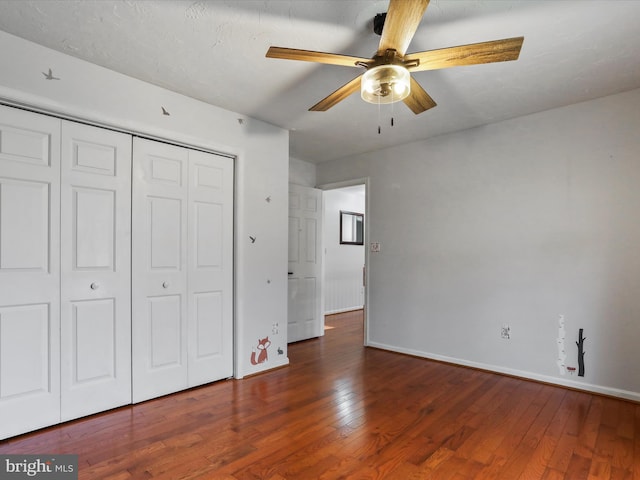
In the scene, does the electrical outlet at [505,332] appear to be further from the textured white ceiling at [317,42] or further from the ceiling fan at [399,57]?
the ceiling fan at [399,57]

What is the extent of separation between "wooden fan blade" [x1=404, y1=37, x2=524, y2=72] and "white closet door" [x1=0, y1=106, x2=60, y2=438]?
231cm

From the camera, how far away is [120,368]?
8.29ft

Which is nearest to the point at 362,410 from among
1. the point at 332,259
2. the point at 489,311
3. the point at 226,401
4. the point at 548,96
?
the point at 226,401

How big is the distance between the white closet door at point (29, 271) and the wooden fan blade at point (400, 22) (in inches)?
85.0

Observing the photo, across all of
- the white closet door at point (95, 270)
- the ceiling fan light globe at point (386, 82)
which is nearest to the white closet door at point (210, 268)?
the white closet door at point (95, 270)

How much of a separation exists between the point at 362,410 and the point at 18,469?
6.66ft

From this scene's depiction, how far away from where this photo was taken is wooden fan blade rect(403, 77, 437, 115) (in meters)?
1.97

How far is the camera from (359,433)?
7.23 feet

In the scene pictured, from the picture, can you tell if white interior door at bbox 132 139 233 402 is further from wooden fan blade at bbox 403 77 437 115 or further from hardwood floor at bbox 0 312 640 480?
wooden fan blade at bbox 403 77 437 115

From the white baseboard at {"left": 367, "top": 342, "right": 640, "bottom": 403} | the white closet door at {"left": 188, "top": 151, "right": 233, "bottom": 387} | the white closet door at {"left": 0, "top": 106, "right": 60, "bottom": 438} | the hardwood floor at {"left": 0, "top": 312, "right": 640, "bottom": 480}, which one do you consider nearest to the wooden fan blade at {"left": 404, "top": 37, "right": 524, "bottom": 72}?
the white closet door at {"left": 188, "top": 151, "right": 233, "bottom": 387}

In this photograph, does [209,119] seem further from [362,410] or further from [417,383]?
[417,383]

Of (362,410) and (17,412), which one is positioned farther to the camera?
(362,410)

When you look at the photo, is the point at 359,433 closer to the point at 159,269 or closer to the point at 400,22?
the point at 159,269

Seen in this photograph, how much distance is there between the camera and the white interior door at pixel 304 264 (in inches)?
177
